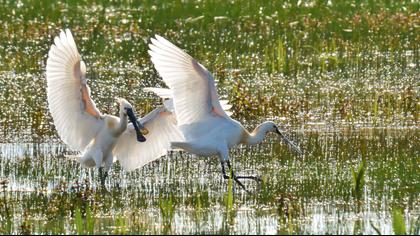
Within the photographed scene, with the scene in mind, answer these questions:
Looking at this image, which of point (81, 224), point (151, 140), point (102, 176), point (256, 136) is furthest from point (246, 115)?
point (81, 224)

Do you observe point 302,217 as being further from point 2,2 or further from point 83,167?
point 2,2

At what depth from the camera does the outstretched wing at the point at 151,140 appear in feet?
40.8

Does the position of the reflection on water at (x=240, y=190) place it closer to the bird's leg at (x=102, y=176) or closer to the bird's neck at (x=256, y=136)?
the bird's leg at (x=102, y=176)

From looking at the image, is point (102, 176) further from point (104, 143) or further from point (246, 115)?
point (246, 115)

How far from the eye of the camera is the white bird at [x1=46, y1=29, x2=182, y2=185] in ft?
38.8

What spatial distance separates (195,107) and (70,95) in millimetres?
1172

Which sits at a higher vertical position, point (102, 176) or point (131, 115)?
point (131, 115)

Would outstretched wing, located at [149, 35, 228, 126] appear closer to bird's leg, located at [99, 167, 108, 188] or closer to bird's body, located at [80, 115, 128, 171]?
bird's body, located at [80, 115, 128, 171]

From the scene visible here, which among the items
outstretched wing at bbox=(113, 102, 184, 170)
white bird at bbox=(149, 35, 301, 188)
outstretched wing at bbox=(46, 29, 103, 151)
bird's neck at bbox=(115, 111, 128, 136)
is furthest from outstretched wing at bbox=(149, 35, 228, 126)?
outstretched wing at bbox=(46, 29, 103, 151)

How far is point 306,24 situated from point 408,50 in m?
2.75

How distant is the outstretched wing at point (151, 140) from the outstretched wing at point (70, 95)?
1.31 ft

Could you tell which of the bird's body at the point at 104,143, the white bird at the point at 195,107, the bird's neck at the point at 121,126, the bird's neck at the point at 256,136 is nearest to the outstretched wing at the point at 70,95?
the bird's body at the point at 104,143

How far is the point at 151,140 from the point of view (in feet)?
41.2

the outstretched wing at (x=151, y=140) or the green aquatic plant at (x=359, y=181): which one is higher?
the outstretched wing at (x=151, y=140)
